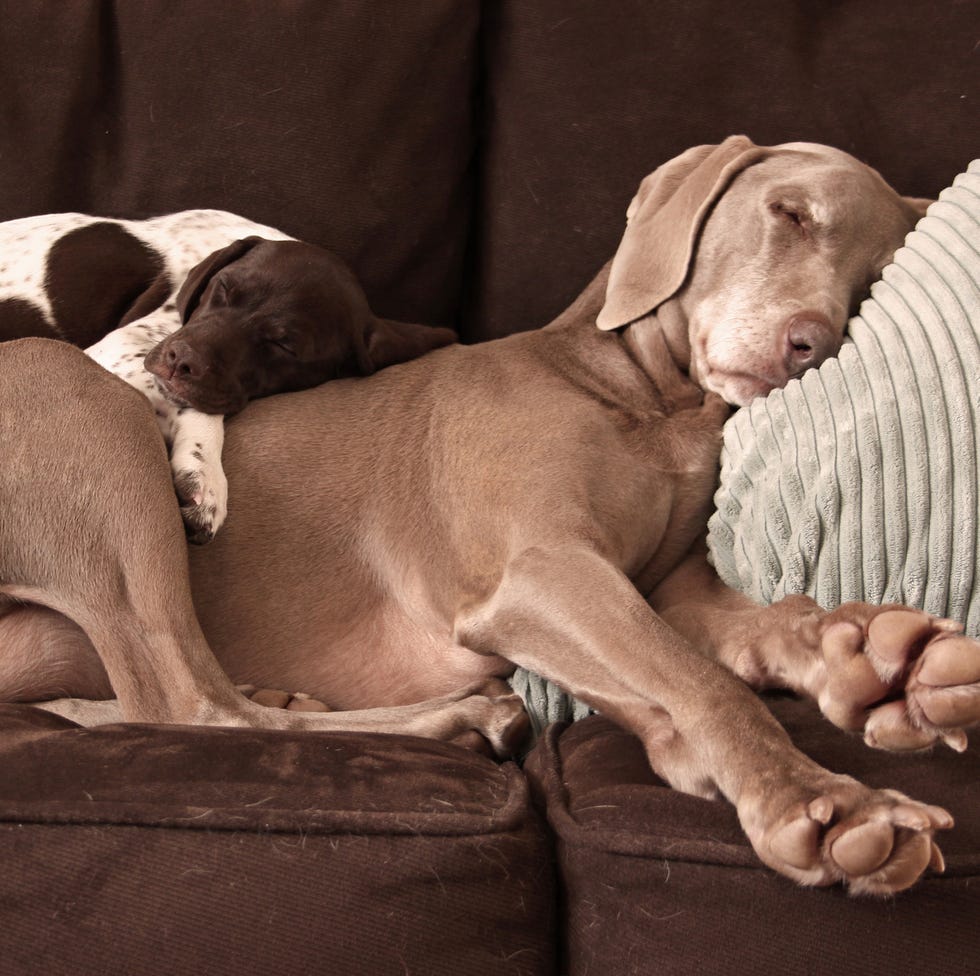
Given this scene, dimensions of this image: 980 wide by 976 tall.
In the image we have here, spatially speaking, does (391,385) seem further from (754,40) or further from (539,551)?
(754,40)

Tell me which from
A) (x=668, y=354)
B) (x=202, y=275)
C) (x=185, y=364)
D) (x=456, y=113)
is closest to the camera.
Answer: (x=185, y=364)

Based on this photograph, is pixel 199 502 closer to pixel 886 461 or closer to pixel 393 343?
pixel 393 343

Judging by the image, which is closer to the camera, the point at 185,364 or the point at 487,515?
the point at 487,515

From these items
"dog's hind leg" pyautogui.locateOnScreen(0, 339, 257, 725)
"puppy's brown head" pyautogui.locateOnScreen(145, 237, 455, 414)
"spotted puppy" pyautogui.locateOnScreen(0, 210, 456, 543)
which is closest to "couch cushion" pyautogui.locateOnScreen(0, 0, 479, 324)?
"spotted puppy" pyautogui.locateOnScreen(0, 210, 456, 543)

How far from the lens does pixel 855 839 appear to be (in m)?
1.19

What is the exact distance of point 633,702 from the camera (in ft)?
5.53

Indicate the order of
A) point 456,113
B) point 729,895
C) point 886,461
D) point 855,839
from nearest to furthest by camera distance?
point 855,839 < point 729,895 < point 886,461 < point 456,113

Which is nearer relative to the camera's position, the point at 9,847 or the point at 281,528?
the point at 9,847

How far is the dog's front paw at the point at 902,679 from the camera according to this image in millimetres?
1282

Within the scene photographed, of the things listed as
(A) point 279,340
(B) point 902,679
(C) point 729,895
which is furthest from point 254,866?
(A) point 279,340

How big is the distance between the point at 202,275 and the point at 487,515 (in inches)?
34.2

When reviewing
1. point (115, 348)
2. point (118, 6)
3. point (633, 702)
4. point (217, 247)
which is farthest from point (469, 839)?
point (118, 6)

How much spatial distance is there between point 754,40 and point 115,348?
5.44 ft

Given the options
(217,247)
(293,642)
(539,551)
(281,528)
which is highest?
(217,247)
